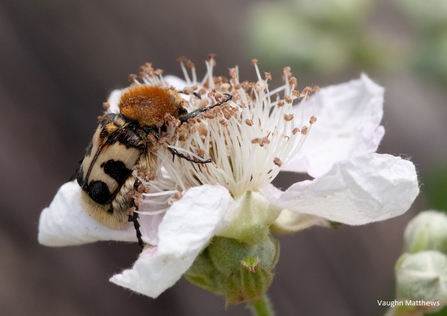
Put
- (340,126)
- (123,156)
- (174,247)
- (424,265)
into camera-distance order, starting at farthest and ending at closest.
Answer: (340,126), (424,265), (123,156), (174,247)

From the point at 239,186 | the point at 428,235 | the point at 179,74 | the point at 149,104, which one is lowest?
the point at 179,74

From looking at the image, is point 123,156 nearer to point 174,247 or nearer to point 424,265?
point 174,247

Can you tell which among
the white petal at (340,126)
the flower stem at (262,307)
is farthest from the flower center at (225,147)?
the flower stem at (262,307)

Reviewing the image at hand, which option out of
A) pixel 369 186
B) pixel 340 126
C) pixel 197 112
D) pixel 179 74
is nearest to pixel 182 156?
pixel 197 112

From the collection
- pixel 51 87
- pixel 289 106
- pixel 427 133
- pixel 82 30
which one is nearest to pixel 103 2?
pixel 82 30

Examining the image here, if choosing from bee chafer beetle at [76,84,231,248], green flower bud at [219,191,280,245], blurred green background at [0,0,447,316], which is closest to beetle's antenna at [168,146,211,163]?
bee chafer beetle at [76,84,231,248]

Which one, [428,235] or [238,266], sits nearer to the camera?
[238,266]

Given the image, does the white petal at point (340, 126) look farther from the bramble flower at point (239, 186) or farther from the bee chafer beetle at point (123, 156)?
the bee chafer beetle at point (123, 156)
